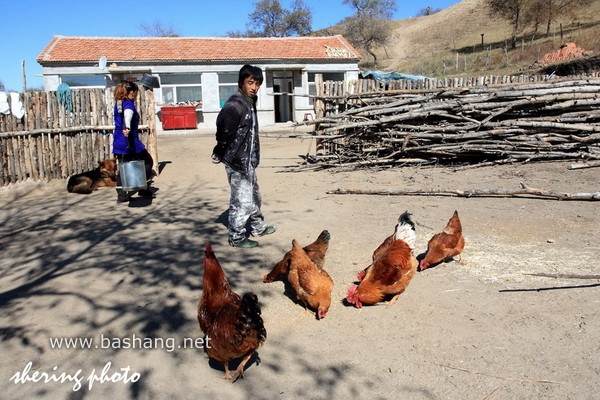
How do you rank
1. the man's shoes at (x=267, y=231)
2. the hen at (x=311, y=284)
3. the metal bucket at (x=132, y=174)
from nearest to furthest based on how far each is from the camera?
the hen at (x=311, y=284) → the man's shoes at (x=267, y=231) → the metal bucket at (x=132, y=174)

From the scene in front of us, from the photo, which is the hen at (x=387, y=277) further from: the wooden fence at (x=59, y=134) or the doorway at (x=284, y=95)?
the doorway at (x=284, y=95)

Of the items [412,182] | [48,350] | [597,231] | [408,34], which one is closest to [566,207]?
[597,231]

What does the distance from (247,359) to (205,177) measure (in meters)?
6.92

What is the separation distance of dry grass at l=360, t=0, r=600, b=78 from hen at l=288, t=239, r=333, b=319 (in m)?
30.0

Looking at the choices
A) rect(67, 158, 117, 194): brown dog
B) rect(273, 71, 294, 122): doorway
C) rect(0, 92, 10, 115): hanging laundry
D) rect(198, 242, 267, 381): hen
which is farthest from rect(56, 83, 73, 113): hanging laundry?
rect(273, 71, 294, 122): doorway

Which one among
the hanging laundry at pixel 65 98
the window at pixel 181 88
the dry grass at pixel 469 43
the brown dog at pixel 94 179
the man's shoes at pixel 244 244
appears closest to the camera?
the man's shoes at pixel 244 244

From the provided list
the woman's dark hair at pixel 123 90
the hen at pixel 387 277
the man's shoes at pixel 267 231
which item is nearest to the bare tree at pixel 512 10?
the woman's dark hair at pixel 123 90

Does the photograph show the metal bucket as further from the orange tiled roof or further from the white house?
the orange tiled roof

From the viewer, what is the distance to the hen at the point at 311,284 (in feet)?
12.4

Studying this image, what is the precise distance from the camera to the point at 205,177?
9609 millimetres

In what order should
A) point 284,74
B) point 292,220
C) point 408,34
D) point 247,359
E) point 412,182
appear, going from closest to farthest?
point 247,359 → point 292,220 → point 412,182 → point 284,74 → point 408,34

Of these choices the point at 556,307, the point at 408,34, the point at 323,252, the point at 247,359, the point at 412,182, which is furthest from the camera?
the point at 408,34

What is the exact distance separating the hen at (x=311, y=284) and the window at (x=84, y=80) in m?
22.0

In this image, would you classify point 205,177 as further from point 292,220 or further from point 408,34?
point 408,34
